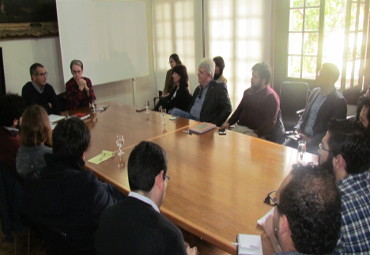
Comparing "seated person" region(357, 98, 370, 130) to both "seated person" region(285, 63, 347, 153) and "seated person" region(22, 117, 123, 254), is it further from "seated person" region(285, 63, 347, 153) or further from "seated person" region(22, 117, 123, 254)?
"seated person" region(22, 117, 123, 254)

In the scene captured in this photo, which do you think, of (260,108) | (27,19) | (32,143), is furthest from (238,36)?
(32,143)

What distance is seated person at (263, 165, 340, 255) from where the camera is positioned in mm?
999

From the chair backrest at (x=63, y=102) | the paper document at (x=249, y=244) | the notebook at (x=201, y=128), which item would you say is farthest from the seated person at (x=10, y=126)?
the chair backrest at (x=63, y=102)

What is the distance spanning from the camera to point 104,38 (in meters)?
5.45

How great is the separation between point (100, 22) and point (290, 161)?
4.11m

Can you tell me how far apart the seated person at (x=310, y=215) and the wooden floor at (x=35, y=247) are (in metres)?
1.48

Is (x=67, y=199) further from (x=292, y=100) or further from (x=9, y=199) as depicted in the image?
(x=292, y=100)

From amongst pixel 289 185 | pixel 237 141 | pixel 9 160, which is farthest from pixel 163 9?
pixel 289 185

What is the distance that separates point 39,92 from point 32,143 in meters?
1.92

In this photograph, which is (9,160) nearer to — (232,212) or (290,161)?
(232,212)

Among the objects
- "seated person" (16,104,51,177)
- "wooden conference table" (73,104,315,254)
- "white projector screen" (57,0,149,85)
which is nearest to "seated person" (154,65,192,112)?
"wooden conference table" (73,104,315,254)

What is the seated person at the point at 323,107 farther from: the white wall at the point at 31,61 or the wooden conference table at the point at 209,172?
the white wall at the point at 31,61

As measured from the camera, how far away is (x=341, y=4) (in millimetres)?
3979

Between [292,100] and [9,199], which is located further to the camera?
[292,100]
